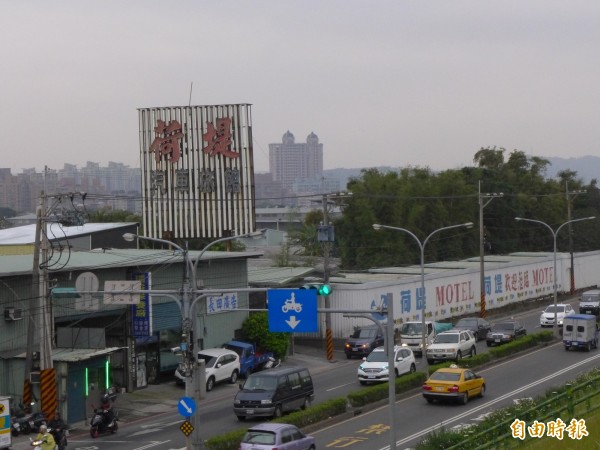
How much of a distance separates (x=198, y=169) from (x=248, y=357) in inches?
431

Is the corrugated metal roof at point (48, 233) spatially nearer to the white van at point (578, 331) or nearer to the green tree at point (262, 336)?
the green tree at point (262, 336)

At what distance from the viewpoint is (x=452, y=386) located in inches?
1449

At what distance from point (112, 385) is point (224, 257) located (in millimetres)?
10788

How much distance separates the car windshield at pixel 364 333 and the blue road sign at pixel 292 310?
2771cm

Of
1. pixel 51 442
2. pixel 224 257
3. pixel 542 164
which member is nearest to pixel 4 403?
pixel 51 442

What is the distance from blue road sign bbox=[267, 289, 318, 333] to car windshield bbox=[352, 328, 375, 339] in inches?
1091

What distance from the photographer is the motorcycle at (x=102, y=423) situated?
34.7 meters

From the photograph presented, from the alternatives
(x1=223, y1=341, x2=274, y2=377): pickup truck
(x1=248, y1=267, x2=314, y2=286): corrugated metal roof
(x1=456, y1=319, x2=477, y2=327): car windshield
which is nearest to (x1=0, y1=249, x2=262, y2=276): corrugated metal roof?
(x1=248, y1=267, x2=314, y2=286): corrugated metal roof

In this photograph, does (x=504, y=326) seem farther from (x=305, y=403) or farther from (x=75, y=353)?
(x=75, y=353)

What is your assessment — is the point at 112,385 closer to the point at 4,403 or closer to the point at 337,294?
the point at 4,403

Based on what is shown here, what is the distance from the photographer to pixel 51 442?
28.2m

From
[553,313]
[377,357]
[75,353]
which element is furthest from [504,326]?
[75,353]

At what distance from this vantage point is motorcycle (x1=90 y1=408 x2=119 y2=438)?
34.7 metres

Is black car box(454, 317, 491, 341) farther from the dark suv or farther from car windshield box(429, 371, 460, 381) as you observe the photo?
car windshield box(429, 371, 460, 381)
